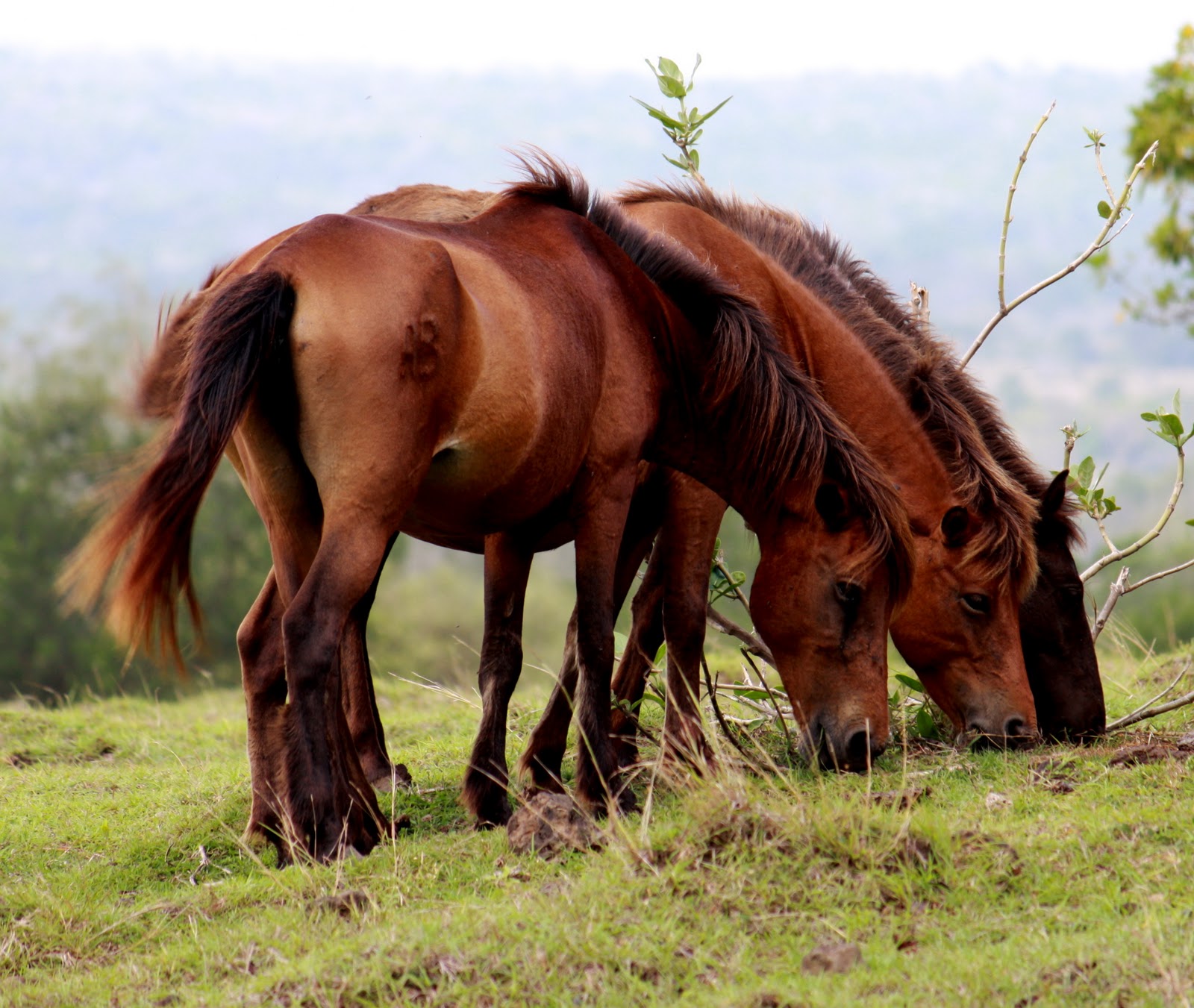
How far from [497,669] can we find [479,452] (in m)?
1.19

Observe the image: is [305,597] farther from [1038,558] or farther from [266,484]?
[1038,558]

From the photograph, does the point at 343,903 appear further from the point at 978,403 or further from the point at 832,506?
the point at 978,403

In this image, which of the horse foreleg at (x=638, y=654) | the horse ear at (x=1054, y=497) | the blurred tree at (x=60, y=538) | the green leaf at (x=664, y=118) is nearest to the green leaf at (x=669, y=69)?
the green leaf at (x=664, y=118)

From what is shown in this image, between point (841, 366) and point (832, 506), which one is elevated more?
point (841, 366)

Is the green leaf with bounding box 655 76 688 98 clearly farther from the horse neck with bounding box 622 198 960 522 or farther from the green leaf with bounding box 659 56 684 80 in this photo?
the horse neck with bounding box 622 198 960 522

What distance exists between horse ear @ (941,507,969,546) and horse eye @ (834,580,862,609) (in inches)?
27.1

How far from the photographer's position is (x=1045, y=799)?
12.9 feet

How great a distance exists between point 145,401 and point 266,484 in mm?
1248

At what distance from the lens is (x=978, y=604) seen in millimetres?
5047

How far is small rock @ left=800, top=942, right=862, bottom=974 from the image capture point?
9.18 feet

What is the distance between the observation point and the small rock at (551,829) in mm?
3754

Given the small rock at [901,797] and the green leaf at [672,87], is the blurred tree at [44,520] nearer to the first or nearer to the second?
the green leaf at [672,87]

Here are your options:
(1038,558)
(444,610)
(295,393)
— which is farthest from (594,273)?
(444,610)

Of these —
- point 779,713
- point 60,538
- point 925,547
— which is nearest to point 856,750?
point 779,713
